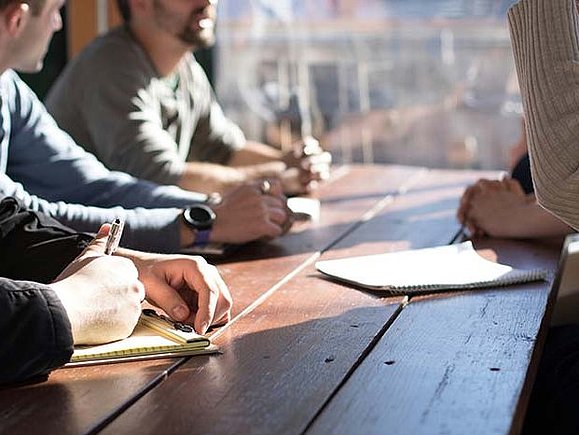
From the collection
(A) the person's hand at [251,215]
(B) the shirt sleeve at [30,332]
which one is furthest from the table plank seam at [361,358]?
(A) the person's hand at [251,215]

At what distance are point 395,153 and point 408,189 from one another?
1.69 meters

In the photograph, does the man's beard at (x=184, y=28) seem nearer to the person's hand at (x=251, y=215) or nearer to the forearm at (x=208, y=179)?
the forearm at (x=208, y=179)

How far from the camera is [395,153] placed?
4.34 meters

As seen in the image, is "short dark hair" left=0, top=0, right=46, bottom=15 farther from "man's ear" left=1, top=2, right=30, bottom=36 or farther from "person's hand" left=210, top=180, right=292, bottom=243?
"person's hand" left=210, top=180, right=292, bottom=243

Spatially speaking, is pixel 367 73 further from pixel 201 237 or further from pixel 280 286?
pixel 280 286

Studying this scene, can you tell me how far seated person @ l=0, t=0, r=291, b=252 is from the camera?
187 cm

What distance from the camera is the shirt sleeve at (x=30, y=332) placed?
1119 millimetres

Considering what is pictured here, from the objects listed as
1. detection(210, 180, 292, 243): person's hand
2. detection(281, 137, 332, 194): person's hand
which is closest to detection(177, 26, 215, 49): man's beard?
detection(281, 137, 332, 194): person's hand

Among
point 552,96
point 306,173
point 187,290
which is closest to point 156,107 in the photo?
point 306,173

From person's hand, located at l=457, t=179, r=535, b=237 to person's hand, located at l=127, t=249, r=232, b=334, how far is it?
29.9 inches

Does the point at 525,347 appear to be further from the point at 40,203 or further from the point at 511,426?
the point at 40,203

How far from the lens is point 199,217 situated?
1935mm

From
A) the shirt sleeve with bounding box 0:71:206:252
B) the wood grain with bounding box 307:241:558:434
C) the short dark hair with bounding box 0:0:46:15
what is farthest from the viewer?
the shirt sleeve with bounding box 0:71:206:252

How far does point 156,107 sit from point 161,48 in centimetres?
Result: 16
